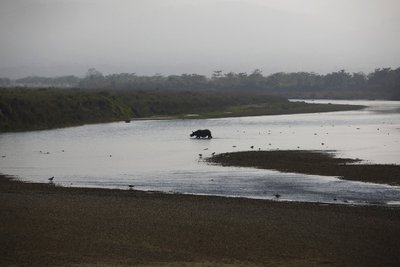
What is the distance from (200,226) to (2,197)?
9.87 metres

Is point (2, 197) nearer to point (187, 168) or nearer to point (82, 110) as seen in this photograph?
point (187, 168)

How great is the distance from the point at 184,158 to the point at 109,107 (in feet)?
163

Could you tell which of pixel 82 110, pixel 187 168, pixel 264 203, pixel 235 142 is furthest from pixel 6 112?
pixel 264 203

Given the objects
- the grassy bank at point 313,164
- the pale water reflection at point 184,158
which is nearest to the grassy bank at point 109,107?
the pale water reflection at point 184,158

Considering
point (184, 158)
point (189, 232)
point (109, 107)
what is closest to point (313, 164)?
point (184, 158)

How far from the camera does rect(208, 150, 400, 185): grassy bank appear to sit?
107ft

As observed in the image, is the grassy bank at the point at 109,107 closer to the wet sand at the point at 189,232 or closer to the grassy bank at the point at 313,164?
the grassy bank at the point at 313,164

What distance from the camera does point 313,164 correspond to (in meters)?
37.8

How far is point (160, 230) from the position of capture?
2034 centimetres

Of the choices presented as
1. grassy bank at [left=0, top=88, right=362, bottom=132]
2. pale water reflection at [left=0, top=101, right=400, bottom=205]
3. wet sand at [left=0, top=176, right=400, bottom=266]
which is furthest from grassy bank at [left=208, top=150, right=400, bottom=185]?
grassy bank at [left=0, top=88, right=362, bottom=132]

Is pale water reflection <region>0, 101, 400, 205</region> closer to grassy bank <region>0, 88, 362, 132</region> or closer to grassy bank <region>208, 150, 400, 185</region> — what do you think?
grassy bank <region>208, 150, 400, 185</region>

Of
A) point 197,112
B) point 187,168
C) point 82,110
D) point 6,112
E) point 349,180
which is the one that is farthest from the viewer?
point 197,112

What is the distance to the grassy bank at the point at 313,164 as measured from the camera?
32562 millimetres

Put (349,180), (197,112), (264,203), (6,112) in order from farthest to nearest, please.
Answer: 1. (197,112)
2. (6,112)
3. (349,180)
4. (264,203)
